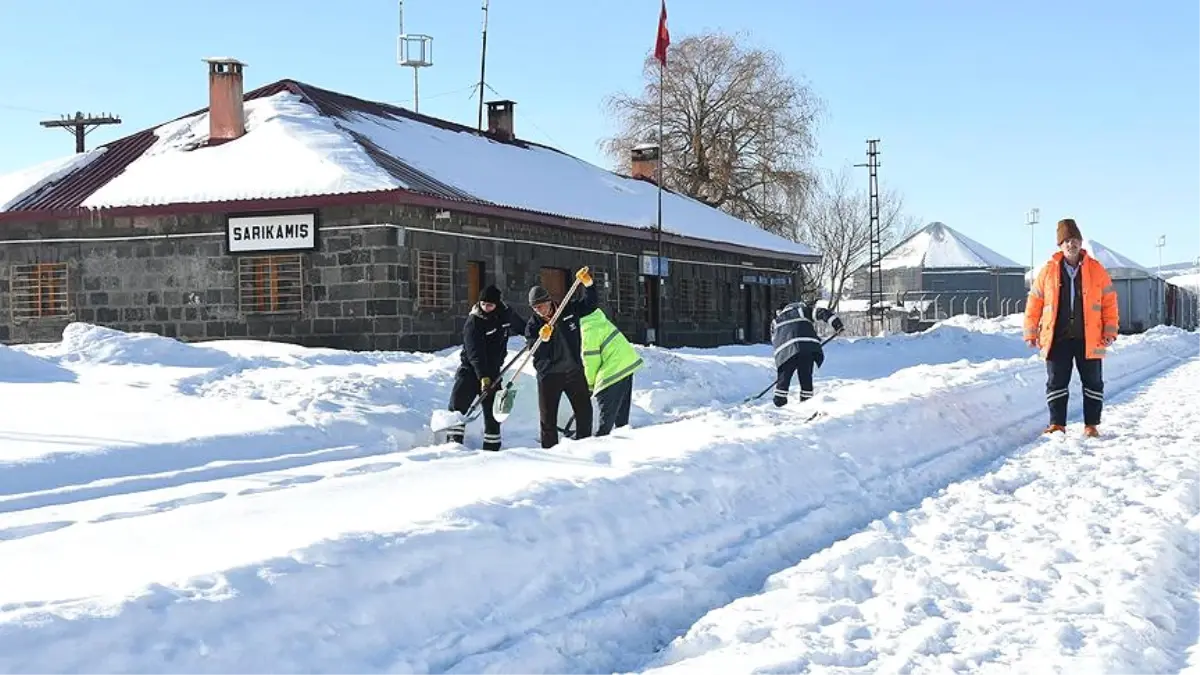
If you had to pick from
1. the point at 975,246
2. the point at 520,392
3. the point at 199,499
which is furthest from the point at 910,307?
the point at 199,499

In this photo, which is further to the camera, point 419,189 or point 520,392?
point 419,189

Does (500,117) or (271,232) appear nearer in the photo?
(271,232)

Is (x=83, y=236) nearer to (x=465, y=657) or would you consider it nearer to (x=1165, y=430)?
(x=1165, y=430)

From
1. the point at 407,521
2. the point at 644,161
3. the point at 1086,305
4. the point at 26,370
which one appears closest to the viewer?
the point at 407,521

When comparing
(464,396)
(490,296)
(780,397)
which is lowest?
(780,397)

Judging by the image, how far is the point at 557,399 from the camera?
10.2 metres

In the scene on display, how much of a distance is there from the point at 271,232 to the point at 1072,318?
45.3 feet

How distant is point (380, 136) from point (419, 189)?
4.78 metres

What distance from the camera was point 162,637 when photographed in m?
3.79

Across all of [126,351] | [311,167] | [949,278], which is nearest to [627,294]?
[311,167]

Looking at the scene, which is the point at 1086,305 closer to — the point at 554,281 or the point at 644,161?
the point at 554,281

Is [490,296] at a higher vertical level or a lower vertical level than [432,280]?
lower

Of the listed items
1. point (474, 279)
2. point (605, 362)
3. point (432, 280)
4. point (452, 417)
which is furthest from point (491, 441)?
point (474, 279)

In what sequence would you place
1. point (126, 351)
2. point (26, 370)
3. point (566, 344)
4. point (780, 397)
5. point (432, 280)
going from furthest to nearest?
point (432, 280)
point (126, 351)
point (26, 370)
point (780, 397)
point (566, 344)
